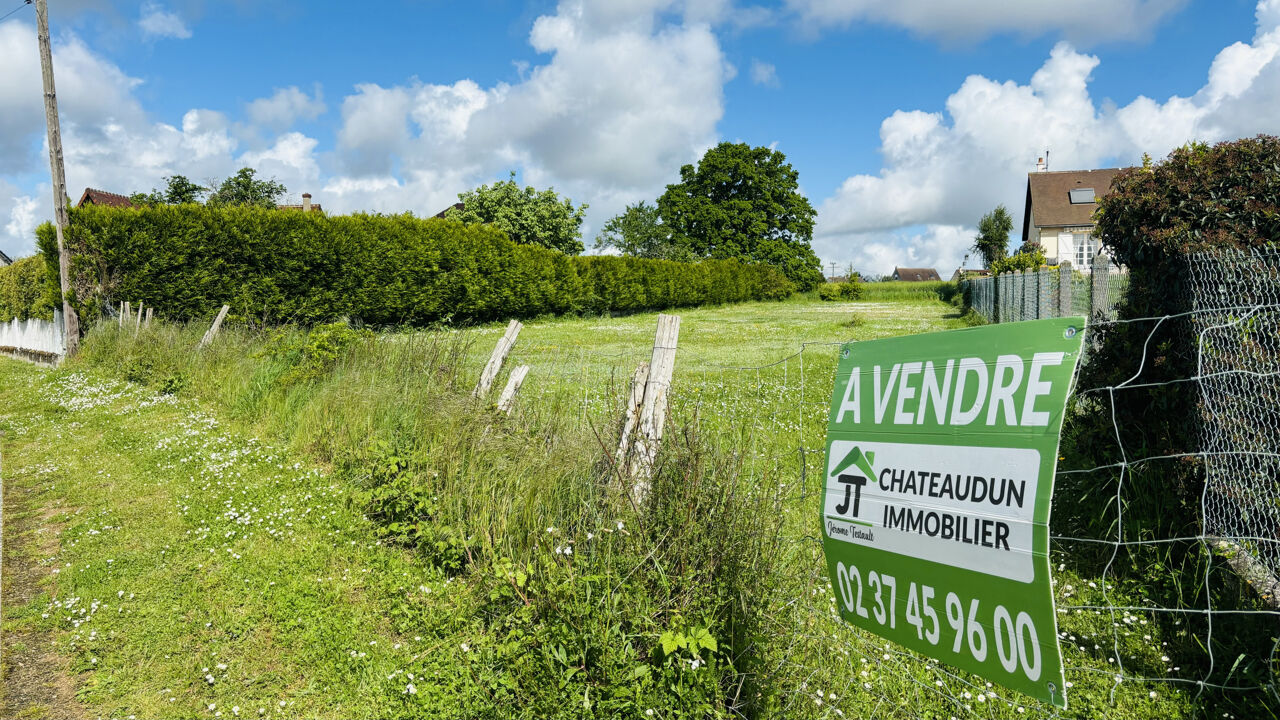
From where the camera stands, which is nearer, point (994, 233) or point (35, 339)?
point (35, 339)

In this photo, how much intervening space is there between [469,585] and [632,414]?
144 cm

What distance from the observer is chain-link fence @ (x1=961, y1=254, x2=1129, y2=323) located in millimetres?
9102

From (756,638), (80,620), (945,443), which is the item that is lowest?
(80,620)

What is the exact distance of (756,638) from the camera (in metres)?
3.41

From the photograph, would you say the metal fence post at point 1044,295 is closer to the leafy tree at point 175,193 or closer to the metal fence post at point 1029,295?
the metal fence post at point 1029,295

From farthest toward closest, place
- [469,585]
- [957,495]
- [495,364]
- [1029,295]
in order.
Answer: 1. [1029,295]
2. [495,364]
3. [469,585]
4. [957,495]

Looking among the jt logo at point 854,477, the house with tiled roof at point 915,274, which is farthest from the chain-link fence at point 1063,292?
the house with tiled roof at point 915,274

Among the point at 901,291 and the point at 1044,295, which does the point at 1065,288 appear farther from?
the point at 901,291

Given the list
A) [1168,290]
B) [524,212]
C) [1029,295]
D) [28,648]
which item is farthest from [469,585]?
[524,212]

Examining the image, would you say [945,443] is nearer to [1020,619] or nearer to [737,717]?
[1020,619]

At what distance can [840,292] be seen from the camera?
Result: 53156 mm

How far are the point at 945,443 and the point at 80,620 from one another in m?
5.02

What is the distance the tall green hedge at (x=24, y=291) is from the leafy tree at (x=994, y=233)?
59876mm

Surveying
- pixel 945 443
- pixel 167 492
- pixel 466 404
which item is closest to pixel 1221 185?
pixel 945 443
